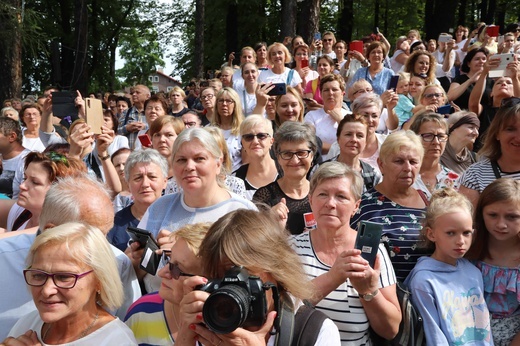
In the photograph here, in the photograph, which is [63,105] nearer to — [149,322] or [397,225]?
[397,225]

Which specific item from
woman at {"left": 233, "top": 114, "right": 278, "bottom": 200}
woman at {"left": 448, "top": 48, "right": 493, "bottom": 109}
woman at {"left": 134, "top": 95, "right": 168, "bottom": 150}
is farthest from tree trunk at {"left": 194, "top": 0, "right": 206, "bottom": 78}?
woman at {"left": 233, "top": 114, "right": 278, "bottom": 200}

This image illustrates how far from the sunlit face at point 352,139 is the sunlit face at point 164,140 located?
1.60 metres

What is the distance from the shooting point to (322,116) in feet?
22.5

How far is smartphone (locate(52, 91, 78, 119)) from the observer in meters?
6.16

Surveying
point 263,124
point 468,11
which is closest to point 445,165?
point 263,124

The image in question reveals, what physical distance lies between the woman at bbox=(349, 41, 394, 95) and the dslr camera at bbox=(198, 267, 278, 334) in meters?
7.70

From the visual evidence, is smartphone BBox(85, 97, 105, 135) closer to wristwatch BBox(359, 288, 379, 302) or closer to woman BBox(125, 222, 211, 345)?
woman BBox(125, 222, 211, 345)

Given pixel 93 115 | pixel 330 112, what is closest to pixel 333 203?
pixel 93 115

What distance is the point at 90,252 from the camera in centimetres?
246

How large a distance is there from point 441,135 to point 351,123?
2.40 feet

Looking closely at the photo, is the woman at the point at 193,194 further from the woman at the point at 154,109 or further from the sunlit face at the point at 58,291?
the woman at the point at 154,109

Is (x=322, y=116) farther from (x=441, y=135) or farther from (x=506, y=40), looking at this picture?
(x=506, y=40)

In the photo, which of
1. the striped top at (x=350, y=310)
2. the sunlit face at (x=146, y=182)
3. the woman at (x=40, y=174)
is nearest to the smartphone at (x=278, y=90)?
the sunlit face at (x=146, y=182)

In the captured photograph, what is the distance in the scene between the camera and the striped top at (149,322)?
98.7 inches
